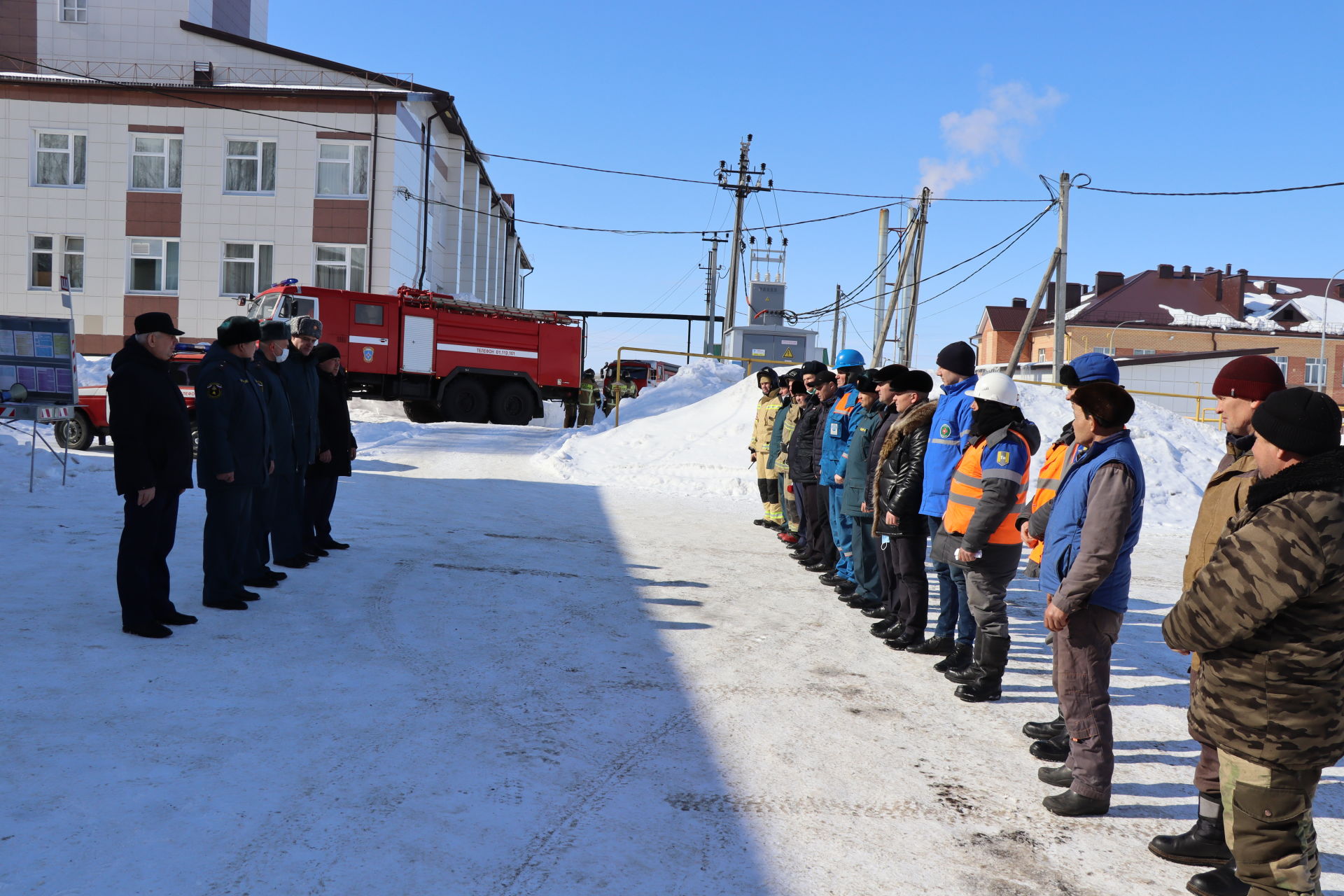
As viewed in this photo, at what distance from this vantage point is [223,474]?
19.9 ft

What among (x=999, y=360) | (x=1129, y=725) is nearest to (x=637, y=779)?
(x=1129, y=725)

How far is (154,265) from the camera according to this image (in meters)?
26.9

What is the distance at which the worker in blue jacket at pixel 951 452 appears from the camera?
5.53 m

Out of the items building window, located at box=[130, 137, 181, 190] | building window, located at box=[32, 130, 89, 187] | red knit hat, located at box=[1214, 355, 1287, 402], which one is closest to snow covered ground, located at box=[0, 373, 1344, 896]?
red knit hat, located at box=[1214, 355, 1287, 402]

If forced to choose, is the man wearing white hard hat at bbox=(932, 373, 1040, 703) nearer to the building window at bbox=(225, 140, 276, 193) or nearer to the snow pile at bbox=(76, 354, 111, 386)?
the snow pile at bbox=(76, 354, 111, 386)

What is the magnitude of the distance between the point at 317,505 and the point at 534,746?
496 cm

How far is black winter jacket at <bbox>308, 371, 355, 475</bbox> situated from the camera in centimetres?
838

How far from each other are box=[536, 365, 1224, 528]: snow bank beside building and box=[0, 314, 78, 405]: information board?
7.29 m

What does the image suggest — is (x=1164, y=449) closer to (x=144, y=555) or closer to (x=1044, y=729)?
(x=1044, y=729)

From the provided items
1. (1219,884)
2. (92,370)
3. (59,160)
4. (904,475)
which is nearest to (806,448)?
(904,475)

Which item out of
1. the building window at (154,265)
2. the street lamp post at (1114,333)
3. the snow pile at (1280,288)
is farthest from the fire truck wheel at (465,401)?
the snow pile at (1280,288)

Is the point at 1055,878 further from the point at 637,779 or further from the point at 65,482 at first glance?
the point at 65,482

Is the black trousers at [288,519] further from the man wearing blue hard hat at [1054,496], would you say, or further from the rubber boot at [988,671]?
the man wearing blue hard hat at [1054,496]

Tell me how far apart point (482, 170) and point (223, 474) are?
1400 inches
